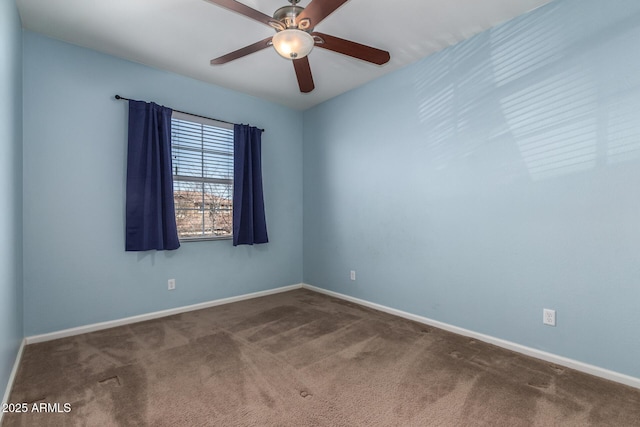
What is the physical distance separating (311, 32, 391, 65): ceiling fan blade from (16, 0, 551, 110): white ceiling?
1.02ft

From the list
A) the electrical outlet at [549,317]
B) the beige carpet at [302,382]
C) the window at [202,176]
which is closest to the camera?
the beige carpet at [302,382]

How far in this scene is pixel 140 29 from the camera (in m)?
2.50

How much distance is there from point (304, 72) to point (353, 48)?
0.47 metres

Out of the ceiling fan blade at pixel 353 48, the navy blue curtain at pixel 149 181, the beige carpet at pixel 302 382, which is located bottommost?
the beige carpet at pixel 302 382

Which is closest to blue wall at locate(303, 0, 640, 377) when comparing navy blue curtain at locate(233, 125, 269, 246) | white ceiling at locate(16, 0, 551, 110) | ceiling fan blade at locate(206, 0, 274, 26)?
white ceiling at locate(16, 0, 551, 110)

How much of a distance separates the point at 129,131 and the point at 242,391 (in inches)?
101

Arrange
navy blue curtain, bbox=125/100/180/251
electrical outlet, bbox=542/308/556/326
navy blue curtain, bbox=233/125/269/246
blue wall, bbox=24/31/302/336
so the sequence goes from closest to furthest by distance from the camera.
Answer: electrical outlet, bbox=542/308/556/326, blue wall, bbox=24/31/302/336, navy blue curtain, bbox=125/100/180/251, navy blue curtain, bbox=233/125/269/246

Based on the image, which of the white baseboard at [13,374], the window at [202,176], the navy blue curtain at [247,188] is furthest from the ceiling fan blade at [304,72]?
the white baseboard at [13,374]

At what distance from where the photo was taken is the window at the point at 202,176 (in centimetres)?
332

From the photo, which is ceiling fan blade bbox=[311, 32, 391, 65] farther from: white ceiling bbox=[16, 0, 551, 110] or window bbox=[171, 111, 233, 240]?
window bbox=[171, 111, 233, 240]

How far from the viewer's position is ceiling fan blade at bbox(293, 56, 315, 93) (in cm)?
228

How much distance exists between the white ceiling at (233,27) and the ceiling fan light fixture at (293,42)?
0.54 m

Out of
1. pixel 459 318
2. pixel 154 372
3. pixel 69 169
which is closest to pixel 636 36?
pixel 459 318

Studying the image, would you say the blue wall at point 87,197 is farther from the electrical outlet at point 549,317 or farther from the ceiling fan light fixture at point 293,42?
the electrical outlet at point 549,317
